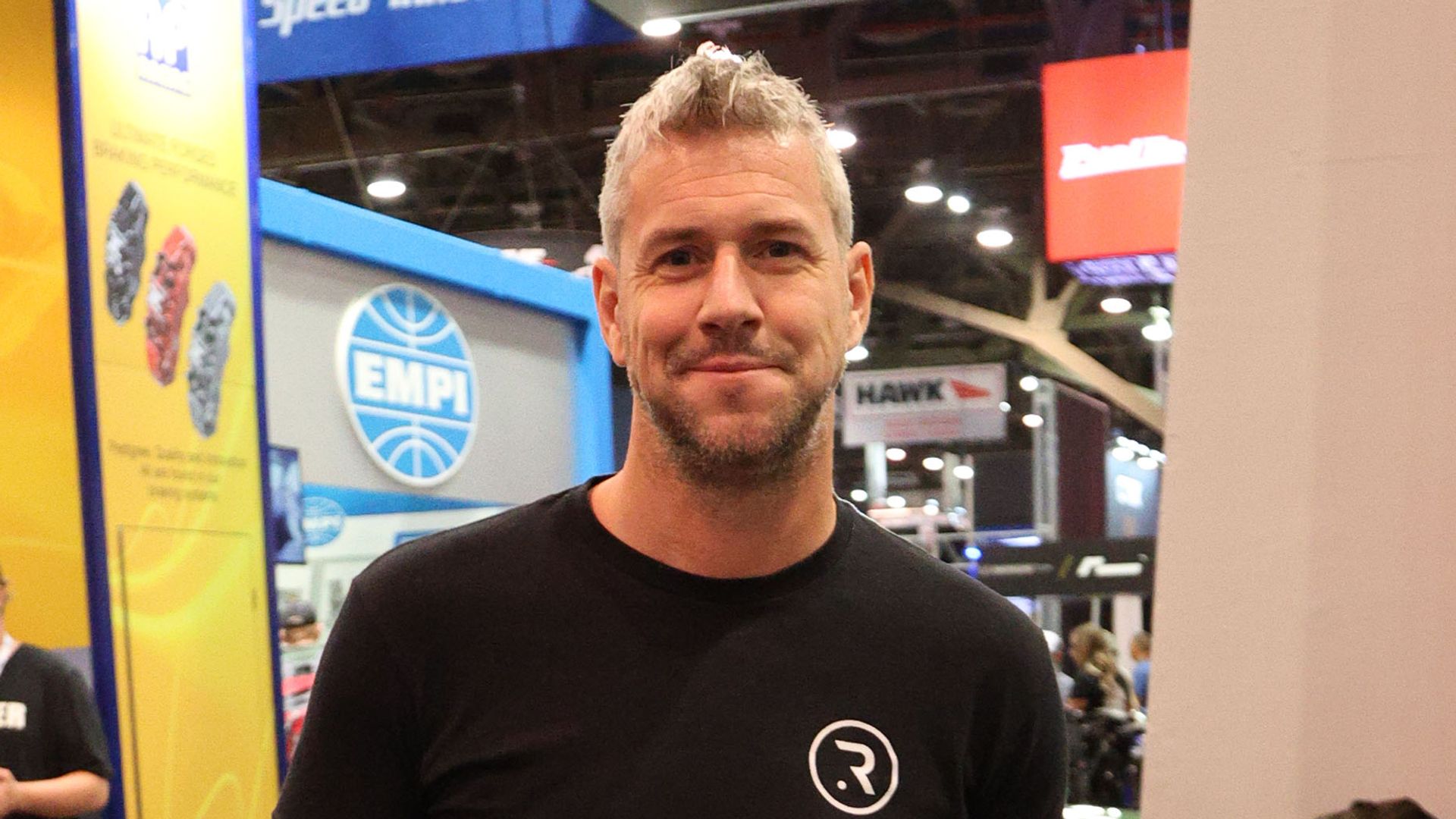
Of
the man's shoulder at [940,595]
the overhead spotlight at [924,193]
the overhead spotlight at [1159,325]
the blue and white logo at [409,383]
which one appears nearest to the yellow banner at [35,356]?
the blue and white logo at [409,383]

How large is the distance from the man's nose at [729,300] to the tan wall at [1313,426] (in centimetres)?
84

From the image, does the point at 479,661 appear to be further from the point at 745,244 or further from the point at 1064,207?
the point at 1064,207

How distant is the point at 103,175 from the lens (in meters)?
3.66

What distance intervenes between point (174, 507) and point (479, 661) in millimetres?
2588

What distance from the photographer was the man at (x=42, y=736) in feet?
11.3

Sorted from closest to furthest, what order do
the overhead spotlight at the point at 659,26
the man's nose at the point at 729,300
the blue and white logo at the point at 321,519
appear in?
the man's nose at the point at 729,300
the blue and white logo at the point at 321,519
the overhead spotlight at the point at 659,26

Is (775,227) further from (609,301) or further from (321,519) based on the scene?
(321,519)

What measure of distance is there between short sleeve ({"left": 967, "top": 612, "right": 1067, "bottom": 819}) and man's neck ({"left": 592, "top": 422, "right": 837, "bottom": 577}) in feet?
0.78

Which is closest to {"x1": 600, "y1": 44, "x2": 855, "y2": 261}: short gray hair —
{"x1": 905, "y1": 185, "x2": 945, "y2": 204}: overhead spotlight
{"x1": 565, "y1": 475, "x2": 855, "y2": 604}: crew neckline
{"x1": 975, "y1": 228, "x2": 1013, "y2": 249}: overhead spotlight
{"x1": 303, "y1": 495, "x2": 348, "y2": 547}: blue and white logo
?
{"x1": 565, "y1": 475, "x2": 855, "y2": 604}: crew neckline

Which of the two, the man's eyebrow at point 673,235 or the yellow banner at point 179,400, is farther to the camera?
the yellow banner at point 179,400

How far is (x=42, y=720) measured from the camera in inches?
137

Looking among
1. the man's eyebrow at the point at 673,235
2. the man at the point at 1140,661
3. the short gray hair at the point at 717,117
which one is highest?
the short gray hair at the point at 717,117

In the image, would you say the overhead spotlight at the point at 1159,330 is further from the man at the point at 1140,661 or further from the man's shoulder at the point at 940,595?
the man's shoulder at the point at 940,595

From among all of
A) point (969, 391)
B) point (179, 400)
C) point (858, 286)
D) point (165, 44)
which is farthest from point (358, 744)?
point (969, 391)
